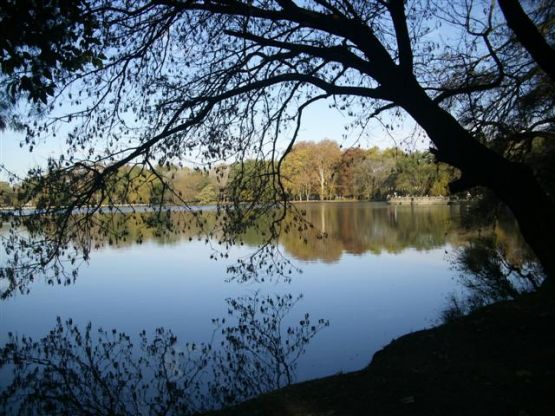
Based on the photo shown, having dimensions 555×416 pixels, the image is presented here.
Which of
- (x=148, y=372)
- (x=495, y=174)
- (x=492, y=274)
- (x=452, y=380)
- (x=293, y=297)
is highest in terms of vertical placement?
(x=495, y=174)

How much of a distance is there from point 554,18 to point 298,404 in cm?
644

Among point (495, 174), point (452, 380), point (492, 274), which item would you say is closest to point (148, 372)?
point (452, 380)

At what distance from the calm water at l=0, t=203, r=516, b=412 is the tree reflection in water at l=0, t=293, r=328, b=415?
0.45m

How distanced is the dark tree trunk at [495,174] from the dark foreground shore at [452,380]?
3.19 ft


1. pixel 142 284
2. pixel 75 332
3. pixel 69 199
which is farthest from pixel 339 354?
pixel 142 284

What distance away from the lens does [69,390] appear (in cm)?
610

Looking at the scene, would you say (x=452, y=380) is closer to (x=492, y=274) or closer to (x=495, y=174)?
(x=495, y=174)

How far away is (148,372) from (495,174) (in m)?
5.90

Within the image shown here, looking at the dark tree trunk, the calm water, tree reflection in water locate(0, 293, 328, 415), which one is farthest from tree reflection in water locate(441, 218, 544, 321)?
the dark tree trunk

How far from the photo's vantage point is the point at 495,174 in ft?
12.6

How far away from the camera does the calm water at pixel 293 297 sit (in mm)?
9523

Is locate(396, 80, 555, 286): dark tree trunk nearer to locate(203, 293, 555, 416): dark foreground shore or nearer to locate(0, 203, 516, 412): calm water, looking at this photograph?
locate(203, 293, 555, 416): dark foreground shore

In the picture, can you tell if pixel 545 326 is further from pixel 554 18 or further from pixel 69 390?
pixel 69 390

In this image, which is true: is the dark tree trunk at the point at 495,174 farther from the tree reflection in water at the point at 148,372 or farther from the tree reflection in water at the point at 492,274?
the tree reflection in water at the point at 492,274
